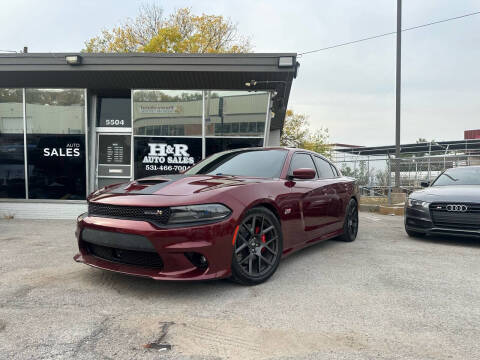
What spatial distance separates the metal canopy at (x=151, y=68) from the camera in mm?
7598

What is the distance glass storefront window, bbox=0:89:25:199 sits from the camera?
893 cm

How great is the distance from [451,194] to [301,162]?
2896 millimetres

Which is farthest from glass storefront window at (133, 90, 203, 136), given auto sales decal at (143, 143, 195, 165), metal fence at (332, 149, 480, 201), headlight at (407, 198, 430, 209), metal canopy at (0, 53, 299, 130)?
metal fence at (332, 149, 480, 201)

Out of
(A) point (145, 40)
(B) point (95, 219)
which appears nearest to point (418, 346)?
(B) point (95, 219)

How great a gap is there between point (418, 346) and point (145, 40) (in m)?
26.3

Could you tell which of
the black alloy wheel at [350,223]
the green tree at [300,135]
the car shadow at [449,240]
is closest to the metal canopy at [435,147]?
the green tree at [300,135]

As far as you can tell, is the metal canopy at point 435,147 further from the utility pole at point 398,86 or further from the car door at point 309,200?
the car door at point 309,200

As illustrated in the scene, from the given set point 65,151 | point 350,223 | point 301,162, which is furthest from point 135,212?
point 65,151

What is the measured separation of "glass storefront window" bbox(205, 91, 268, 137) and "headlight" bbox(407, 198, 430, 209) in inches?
152

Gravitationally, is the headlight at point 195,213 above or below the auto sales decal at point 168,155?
below

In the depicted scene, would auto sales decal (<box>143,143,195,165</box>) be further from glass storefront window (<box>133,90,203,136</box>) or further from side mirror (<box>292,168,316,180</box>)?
side mirror (<box>292,168,316,180</box>)

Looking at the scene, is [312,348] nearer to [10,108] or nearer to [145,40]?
[10,108]

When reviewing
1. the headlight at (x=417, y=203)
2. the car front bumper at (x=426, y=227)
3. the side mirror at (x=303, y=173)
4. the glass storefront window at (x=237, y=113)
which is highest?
the glass storefront window at (x=237, y=113)

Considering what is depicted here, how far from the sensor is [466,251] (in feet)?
17.4
